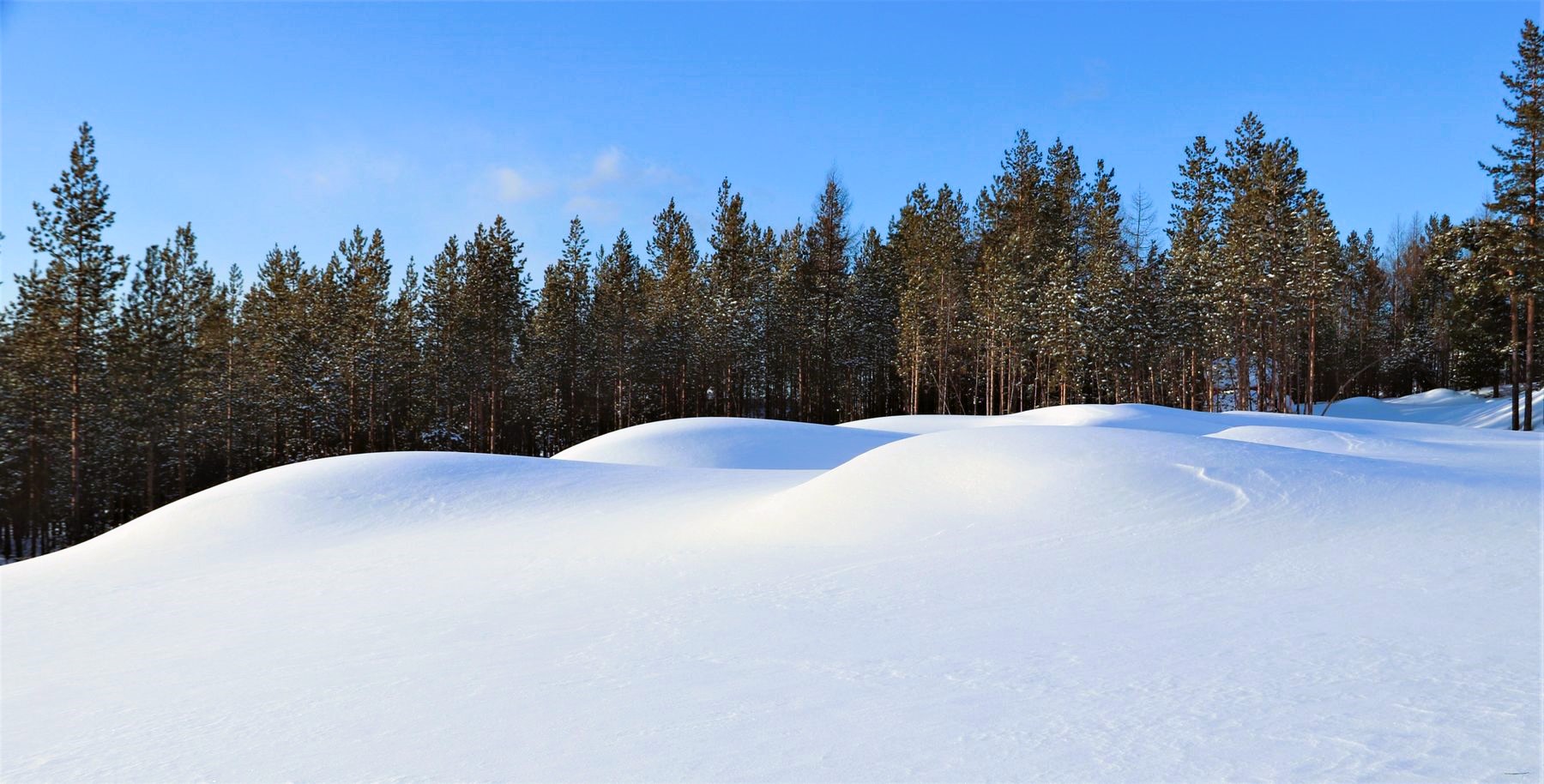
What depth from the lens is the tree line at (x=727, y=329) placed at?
24.6 meters

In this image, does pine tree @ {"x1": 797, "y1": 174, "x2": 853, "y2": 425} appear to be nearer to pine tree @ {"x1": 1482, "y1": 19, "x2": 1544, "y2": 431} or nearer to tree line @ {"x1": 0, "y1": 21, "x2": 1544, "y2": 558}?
tree line @ {"x1": 0, "y1": 21, "x2": 1544, "y2": 558}

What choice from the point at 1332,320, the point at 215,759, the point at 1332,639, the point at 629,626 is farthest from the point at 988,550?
→ the point at 1332,320

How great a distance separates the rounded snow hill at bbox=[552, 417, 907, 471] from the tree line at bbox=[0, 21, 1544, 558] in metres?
16.5

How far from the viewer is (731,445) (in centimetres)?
1738

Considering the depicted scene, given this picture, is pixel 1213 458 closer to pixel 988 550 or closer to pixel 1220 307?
pixel 988 550

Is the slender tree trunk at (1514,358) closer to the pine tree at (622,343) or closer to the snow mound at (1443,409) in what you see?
the snow mound at (1443,409)

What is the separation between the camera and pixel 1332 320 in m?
45.2

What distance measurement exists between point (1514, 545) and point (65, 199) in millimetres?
31658

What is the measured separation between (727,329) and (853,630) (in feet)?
115

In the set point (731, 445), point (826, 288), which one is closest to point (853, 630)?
point (731, 445)

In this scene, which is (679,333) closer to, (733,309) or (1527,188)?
(733,309)

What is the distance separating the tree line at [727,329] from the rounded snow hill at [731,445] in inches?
649

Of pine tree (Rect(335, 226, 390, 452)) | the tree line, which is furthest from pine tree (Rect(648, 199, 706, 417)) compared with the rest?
pine tree (Rect(335, 226, 390, 452))

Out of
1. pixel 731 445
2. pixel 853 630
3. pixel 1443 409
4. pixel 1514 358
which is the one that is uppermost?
pixel 1514 358
